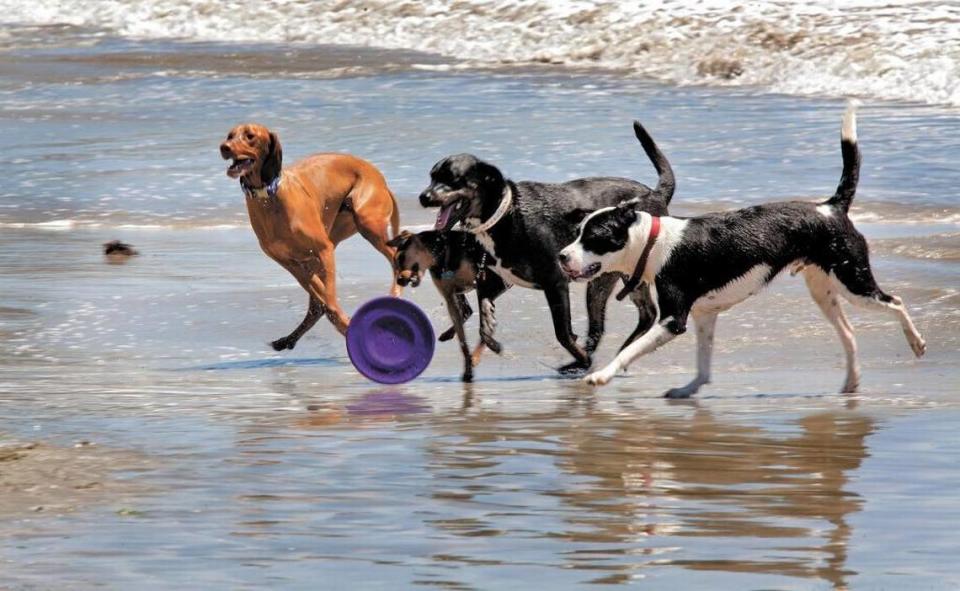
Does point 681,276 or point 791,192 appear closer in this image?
point 681,276

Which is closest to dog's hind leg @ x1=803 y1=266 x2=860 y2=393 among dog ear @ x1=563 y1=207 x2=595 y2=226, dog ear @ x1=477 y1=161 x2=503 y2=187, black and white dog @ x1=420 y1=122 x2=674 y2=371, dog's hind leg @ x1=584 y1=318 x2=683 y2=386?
dog's hind leg @ x1=584 y1=318 x2=683 y2=386

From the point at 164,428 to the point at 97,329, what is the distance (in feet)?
11.1

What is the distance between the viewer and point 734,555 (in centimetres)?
459

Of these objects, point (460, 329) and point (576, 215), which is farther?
point (460, 329)

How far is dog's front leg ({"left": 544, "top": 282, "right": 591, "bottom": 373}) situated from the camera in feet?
29.2

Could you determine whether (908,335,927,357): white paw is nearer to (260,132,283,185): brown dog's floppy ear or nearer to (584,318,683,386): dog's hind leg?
(584,318,683,386): dog's hind leg

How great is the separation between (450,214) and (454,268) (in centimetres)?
26

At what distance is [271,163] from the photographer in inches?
370

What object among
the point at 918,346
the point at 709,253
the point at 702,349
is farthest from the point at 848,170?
the point at 702,349

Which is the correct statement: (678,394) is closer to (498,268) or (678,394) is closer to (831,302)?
(831,302)

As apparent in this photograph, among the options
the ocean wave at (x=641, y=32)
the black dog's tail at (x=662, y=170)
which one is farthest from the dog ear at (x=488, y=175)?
the ocean wave at (x=641, y=32)

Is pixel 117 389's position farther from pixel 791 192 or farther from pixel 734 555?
pixel 791 192

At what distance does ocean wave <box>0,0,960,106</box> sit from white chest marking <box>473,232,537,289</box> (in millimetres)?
12073

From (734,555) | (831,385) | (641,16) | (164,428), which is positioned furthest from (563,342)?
(641,16)
